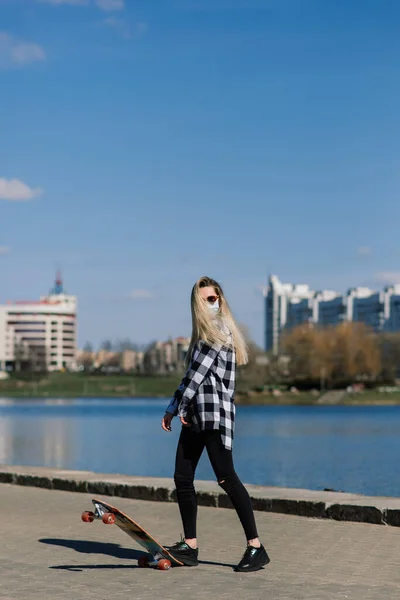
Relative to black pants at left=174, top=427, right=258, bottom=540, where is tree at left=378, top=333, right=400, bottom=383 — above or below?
above

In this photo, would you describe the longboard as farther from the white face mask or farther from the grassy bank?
the grassy bank

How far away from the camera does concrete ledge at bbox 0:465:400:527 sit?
Result: 10.7 metres

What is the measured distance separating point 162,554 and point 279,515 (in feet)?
10.9

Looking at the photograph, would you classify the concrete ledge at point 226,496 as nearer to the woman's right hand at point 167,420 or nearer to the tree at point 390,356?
the woman's right hand at point 167,420

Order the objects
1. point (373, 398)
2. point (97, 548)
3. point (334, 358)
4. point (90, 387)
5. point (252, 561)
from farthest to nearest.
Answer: point (90, 387)
point (334, 358)
point (373, 398)
point (97, 548)
point (252, 561)

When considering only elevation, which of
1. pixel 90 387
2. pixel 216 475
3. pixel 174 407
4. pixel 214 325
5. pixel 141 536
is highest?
pixel 214 325

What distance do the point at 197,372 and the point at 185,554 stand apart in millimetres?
1408

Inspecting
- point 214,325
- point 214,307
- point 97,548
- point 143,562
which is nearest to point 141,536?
point 143,562

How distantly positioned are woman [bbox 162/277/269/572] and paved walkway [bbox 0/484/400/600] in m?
0.38

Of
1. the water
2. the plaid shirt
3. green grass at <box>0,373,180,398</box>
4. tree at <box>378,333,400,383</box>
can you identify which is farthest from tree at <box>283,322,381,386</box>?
the plaid shirt

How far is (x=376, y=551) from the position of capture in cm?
897

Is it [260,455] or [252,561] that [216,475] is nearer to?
[252,561]

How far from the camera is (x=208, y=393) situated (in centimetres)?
834

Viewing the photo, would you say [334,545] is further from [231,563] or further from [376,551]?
[231,563]
